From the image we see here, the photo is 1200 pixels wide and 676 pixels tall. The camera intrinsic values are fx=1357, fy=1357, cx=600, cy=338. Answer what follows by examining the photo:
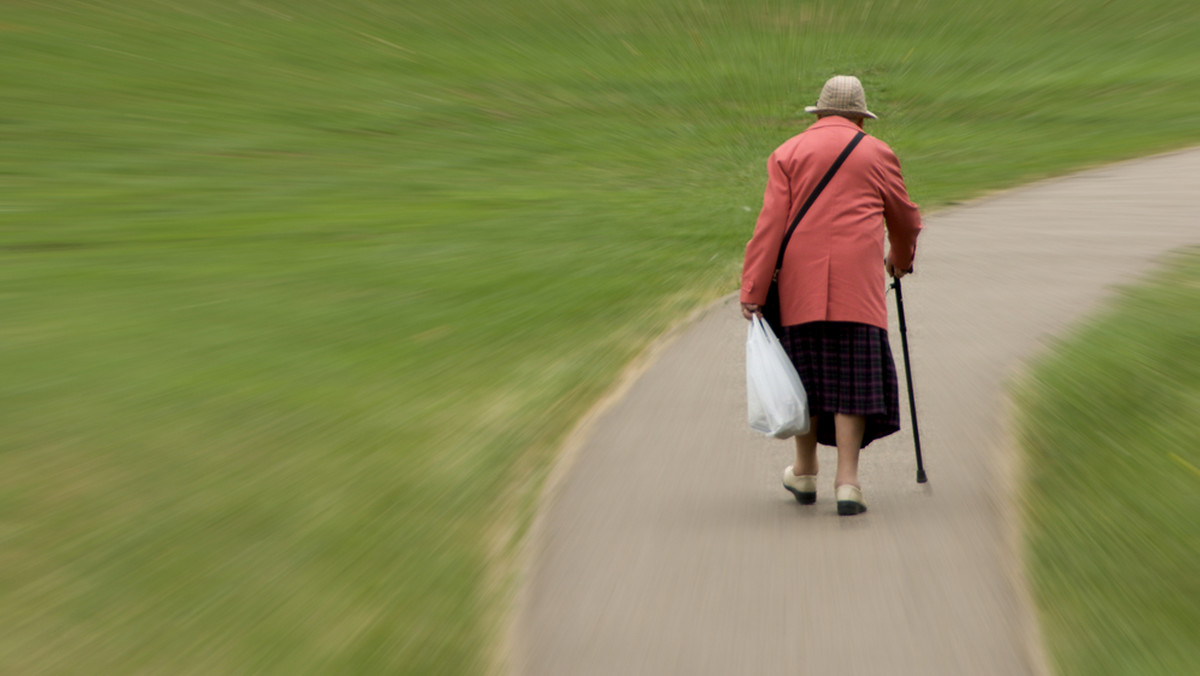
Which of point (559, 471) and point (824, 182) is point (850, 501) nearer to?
point (824, 182)

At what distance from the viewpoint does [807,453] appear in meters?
6.20

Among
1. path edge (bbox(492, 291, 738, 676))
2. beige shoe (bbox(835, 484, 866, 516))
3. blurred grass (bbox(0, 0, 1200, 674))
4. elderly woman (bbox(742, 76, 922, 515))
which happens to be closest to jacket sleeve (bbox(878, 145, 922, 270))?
elderly woman (bbox(742, 76, 922, 515))

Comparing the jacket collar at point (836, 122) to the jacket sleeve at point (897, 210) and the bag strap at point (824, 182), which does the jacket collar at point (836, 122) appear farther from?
the jacket sleeve at point (897, 210)

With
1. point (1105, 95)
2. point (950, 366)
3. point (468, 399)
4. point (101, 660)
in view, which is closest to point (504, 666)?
point (101, 660)

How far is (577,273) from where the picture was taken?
12.6m

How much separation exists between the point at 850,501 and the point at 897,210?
1313 millimetres

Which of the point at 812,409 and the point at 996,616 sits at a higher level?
the point at 812,409

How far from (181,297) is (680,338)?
4475mm

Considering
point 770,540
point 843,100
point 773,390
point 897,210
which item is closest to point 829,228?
point 897,210

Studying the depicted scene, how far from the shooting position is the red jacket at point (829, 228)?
232 inches

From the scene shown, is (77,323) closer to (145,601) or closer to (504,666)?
(145,601)

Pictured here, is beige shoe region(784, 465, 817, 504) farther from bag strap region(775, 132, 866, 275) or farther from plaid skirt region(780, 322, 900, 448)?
bag strap region(775, 132, 866, 275)

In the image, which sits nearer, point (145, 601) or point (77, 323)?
point (145, 601)

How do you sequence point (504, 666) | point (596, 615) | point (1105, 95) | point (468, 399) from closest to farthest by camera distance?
point (504, 666)
point (596, 615)
point (468, 399)
point (1105, 95)
